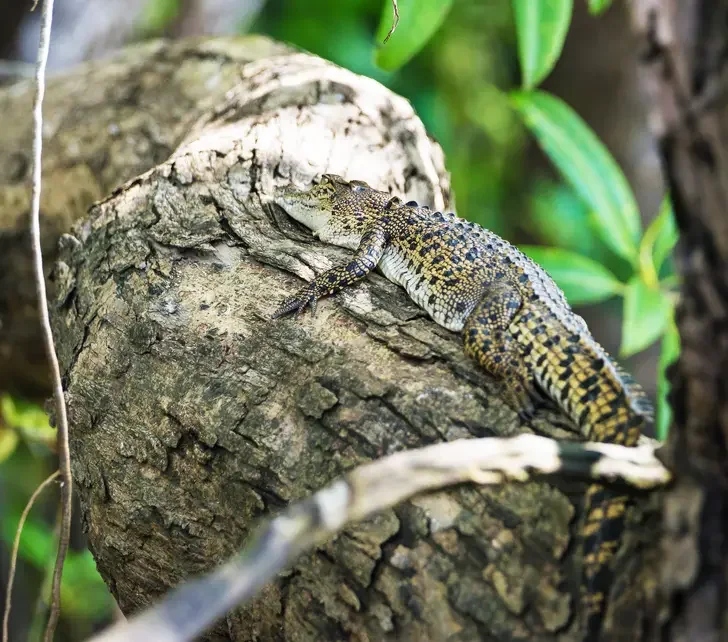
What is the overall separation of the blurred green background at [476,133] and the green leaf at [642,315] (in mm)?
1113

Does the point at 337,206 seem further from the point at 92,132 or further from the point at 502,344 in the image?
the point at 92,132

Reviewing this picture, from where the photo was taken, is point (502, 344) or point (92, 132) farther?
point (92, 132)

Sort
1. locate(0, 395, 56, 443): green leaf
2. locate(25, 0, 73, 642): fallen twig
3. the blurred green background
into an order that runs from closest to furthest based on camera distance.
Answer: locate(25, 0, 73, 642): fallen twig → locate(0, 395, 56, 443): green leaf → the blurred green background

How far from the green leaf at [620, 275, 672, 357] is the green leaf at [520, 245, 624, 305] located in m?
0.11

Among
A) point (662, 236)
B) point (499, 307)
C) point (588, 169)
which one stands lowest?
point (499, 307)

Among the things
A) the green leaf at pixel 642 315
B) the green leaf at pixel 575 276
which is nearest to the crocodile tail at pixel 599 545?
the green leaf at pixel 642 315

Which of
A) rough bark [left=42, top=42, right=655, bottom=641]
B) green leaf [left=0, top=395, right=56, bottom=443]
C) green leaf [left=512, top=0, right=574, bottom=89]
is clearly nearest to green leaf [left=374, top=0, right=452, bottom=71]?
green leaf [left=512, top=0, right=574, bottom=89]

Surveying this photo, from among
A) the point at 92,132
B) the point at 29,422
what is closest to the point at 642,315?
the point at 92,132

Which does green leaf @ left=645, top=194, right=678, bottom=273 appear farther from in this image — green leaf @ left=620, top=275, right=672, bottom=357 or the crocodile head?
the crocodile head

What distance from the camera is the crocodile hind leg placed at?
166cm

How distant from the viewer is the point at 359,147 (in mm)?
2764

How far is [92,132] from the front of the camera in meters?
3.08

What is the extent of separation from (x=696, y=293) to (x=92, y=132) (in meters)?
2.67

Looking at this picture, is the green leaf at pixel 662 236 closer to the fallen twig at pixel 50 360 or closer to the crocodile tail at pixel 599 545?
the crocodile tail at pixel 599 545
